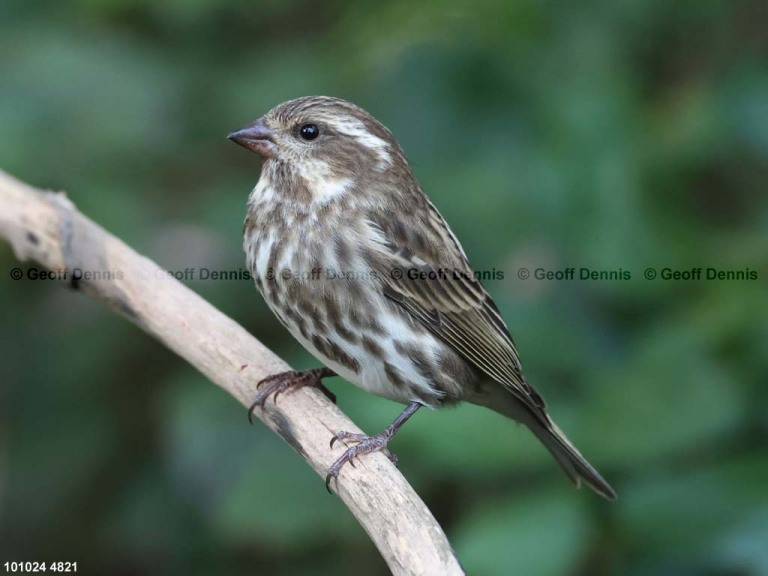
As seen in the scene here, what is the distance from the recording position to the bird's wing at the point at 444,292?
350 cm

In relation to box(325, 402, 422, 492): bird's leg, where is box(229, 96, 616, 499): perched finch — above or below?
above

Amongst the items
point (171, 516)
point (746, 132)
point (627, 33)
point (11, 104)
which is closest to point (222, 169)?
point (11, 104)

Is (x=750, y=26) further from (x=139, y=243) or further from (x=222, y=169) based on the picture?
(x=139, y=243)

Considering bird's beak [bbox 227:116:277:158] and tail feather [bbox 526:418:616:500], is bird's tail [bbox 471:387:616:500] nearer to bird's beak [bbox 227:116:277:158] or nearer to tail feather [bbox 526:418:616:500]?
tail feather [bbox 526:418:616:500]

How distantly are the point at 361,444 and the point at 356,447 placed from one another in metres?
0.04

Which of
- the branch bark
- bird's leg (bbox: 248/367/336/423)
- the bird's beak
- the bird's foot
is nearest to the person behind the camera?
the bird's foot

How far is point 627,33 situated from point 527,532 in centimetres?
245

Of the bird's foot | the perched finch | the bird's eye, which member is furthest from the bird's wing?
the bird's foot

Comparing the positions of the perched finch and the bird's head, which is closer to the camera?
the perched finch

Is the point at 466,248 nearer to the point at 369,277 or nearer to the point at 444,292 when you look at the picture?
the point at 444,292

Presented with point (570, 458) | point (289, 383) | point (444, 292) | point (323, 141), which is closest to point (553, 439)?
point (570, 458)

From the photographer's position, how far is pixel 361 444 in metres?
3.07

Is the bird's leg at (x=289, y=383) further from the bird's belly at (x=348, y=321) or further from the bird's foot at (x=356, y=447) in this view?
the bird's foot at (x=356, y=447)

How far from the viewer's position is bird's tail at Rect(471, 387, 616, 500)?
11.0 ft
